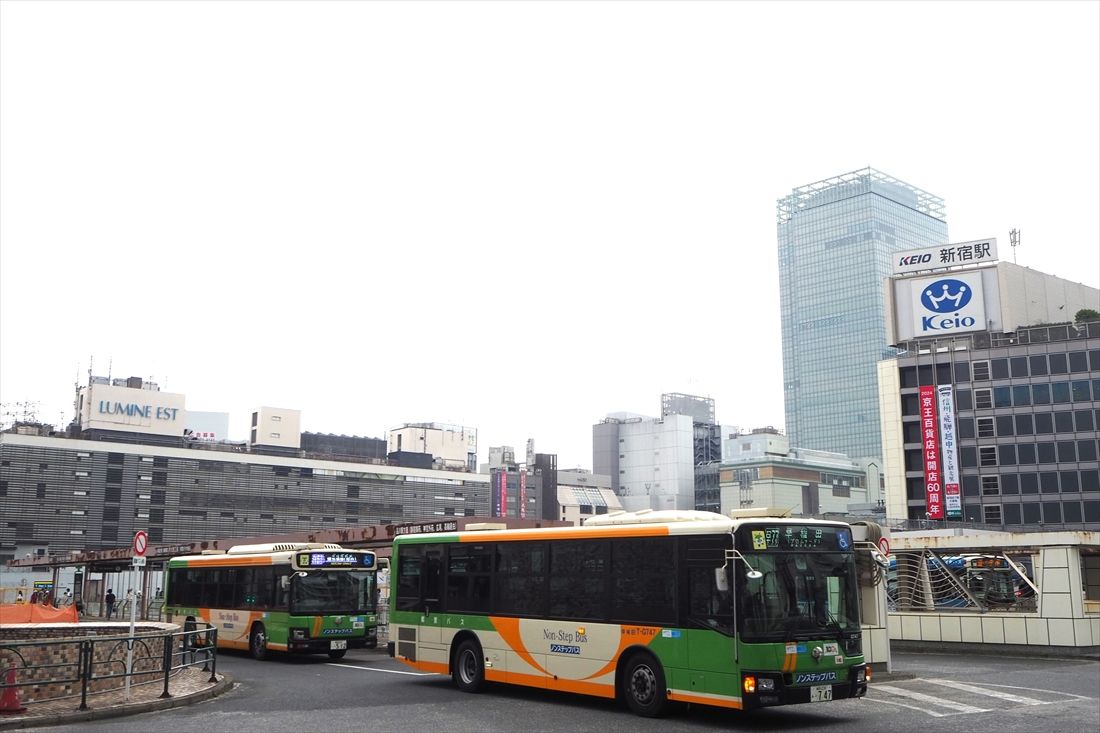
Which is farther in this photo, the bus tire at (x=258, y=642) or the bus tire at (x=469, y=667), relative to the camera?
the bus tire at (x=258, y=642)

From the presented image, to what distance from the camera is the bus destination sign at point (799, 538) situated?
47.3ft

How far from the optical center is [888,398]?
8919cm

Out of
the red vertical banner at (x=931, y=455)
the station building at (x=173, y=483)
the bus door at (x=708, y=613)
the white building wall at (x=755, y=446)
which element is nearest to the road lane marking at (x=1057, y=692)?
the bus door at (x=708, y=613)

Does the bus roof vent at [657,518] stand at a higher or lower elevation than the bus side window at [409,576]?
higher

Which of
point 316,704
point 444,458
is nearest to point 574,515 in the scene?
point 444,458

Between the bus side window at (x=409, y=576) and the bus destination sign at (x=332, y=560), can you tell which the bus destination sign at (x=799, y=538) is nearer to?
the bus side window at (x=409, y=576)

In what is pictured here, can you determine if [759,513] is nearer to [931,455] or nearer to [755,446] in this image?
[931,455]

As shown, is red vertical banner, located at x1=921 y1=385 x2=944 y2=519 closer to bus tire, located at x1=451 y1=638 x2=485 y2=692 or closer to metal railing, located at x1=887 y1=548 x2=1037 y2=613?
metal railing, located at x1=887 y1=548 x2=1037 y2=613

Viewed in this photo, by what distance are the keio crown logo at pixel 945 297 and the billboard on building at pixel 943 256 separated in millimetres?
2334

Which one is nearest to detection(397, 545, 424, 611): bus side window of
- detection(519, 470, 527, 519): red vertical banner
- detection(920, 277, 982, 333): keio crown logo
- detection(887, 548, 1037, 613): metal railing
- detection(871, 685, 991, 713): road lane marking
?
detection(871, 685, 991, 713): road lane marking

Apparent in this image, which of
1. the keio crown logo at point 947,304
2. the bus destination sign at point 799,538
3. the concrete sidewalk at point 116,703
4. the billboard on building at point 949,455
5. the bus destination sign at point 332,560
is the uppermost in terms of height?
the keio crown logo at point 947,304

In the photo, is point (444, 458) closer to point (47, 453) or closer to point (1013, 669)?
point (47, 453)

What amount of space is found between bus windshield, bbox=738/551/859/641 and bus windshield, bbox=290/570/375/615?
48.9 ft

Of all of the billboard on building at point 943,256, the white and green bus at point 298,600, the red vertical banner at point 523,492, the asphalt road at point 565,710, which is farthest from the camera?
the red vertical banner at point 523,492
